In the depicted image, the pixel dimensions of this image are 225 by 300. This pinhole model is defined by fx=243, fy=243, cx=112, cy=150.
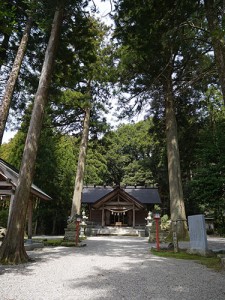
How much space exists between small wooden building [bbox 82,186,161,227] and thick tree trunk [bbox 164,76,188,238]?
494 inches

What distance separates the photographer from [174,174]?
12305 mm

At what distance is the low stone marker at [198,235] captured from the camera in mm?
7152

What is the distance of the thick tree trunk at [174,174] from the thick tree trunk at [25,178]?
212 inches

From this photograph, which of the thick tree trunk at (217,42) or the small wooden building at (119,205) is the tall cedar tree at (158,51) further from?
the small wooden building at (119,205)

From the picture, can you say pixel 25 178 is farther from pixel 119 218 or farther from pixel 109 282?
pixel 119 218

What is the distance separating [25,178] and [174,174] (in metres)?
7.90

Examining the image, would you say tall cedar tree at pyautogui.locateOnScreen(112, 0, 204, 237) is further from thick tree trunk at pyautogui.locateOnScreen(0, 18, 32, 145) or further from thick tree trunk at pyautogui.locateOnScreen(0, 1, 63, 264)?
thick tree trunk at pyautogui.locateOnScreen(0, 18, 32, 145)

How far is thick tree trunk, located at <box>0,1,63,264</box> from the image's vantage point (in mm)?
5954

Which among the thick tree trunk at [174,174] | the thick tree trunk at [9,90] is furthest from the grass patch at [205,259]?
the thick tree trunk at [9,90]

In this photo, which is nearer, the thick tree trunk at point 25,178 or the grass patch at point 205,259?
the grass patch at point 205,259

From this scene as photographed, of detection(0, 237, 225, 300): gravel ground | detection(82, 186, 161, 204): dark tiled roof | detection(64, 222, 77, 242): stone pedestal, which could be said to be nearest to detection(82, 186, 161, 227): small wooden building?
detection(82, 186, 161, 204): dark tiled roof

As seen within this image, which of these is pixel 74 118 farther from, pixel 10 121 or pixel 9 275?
pixel 9 275

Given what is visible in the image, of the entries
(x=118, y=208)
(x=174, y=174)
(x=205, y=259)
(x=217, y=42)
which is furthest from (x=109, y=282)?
(x=118, y=208)

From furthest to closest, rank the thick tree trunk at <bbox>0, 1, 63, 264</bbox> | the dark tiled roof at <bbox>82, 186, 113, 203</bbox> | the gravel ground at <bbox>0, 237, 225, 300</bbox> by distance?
the dark tiled roof at <bbox>82, 186, 113, 203</bbox> < the thick tree trunk at <bbox>0, 1, 63, 264</bbox> < the gravel ground at <bbox>0, 237, 225, 300</bbox>
